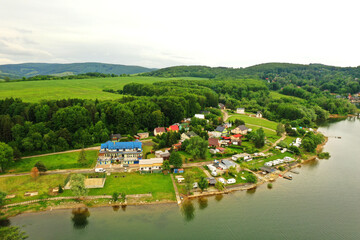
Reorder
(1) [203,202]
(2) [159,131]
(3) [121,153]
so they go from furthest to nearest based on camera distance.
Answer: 1. (2) [159,131]
2. (3) [121,153]
3. (1) [203,202]

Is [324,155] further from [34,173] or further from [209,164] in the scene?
[34,173]

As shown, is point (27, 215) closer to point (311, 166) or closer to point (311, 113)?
point (311, 166)

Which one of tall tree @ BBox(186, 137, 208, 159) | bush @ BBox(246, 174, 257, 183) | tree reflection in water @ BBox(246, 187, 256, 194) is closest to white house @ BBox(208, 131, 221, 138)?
tall tree @ BBox(186, 137, 208, 159)

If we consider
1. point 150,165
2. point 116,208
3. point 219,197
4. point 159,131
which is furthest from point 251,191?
point 159,131

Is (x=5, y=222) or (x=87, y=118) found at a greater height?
(x=87, y=118)

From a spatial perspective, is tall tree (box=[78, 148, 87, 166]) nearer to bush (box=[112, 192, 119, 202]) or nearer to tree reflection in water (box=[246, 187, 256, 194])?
bush (box=[112, 192, 119, 202])

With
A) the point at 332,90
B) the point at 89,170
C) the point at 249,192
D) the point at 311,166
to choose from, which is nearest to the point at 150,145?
the point at 89,170

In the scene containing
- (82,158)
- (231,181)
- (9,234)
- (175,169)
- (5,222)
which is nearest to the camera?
(9,234)

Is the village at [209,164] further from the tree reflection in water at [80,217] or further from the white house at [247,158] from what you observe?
the tree reflection in water at [80,217]

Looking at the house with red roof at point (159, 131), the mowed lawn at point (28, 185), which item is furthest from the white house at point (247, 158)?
the mowed lawn at point (28, 185)
